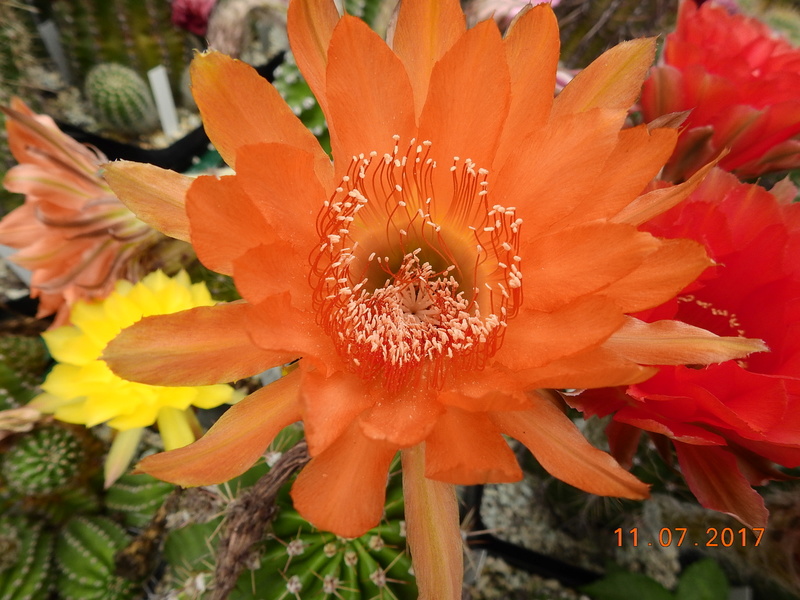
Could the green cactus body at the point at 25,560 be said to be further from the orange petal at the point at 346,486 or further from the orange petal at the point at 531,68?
the orange petal at the point at 531,68

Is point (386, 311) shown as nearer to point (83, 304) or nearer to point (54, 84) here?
point (83, 304)

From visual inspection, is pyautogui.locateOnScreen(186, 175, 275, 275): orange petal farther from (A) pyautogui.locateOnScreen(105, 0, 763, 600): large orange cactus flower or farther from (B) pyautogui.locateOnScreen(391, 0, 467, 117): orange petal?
(B) pyautogui.locateOnScreen(391, 0, 467, 117): orange petal

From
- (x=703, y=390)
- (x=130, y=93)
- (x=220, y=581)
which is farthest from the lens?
(x=130, y=93)

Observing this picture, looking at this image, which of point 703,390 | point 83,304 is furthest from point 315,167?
point 83,304

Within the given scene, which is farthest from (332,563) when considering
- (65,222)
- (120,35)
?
(120,35)

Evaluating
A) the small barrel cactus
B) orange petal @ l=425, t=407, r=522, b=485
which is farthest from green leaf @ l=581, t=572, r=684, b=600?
the small barrel cactus
